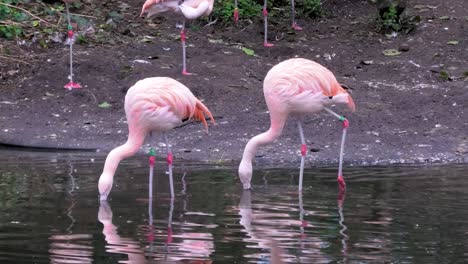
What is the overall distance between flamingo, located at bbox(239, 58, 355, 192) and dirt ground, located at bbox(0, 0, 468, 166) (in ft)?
3.36

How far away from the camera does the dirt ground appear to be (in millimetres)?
9133

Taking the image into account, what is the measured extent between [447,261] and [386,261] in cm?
32

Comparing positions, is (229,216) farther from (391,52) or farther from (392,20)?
(392,20)

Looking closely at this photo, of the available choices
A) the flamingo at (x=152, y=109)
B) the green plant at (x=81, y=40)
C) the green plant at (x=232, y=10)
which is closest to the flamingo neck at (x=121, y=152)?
the flamingo at (x=152, y=109)

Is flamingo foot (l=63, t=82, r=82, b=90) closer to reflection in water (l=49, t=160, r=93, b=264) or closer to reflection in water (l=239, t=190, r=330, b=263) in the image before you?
reflection in water (l=239, t=190, r=330, b=263)

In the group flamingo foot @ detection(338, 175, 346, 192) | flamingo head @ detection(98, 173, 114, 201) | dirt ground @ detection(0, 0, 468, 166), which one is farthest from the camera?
dirt ground @ detection(0, 0, 468, 166)

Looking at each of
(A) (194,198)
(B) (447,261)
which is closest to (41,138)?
(A) (194,198)

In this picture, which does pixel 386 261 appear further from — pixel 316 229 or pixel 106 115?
pixel 106 115

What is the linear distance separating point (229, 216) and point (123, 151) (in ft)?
3.77

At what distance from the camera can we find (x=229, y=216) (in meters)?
6.31

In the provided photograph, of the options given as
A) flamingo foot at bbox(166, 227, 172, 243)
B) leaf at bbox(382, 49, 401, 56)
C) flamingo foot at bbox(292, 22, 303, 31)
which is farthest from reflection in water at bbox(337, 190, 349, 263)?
flamingo foot at bbox(292, 22, 303, 31)

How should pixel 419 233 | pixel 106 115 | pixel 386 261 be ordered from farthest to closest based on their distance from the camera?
pixel 106 115 → pixel 419 233 → pixel 386 261

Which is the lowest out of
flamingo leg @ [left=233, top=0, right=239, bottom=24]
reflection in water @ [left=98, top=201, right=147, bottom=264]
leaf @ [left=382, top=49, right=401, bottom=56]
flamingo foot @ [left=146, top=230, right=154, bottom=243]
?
flamingo foot @ [left=146, top=230, right=154, bottom=243]

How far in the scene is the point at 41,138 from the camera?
378 inches
